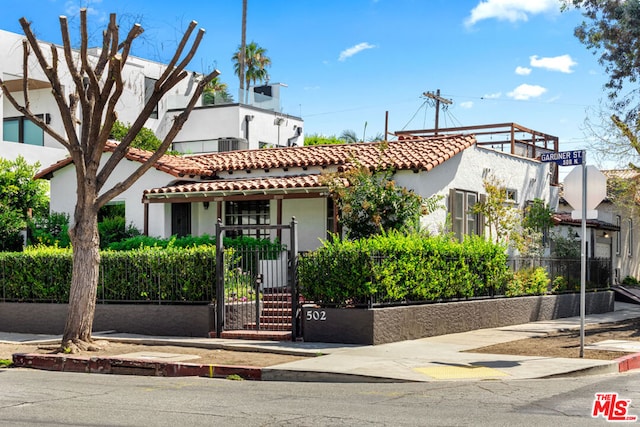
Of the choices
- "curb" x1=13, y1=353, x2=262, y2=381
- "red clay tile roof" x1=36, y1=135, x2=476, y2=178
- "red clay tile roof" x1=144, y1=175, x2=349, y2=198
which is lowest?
"curb" x1=13, y1=353, x2=262, y2=381

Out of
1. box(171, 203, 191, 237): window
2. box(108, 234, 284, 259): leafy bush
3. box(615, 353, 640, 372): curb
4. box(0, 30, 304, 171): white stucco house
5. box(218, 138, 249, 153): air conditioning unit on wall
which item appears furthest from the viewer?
box(218, 138, 249, 153): air conditioning unit on wall

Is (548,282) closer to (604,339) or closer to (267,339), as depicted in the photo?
(604,339)

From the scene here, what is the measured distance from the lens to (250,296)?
58.8 feet

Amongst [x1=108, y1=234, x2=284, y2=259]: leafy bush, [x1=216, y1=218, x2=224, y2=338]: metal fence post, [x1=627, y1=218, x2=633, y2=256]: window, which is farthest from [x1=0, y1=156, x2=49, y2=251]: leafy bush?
[x1=627, y1=218, x2=633, y2=256]: window

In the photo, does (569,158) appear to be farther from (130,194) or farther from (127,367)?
(130,194)

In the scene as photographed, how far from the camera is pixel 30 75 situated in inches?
1286

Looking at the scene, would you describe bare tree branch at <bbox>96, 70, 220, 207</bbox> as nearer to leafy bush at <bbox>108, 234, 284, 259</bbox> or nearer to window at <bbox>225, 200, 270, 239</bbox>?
leafy bush at <bbox>108, 234, 284, 259</bbox>

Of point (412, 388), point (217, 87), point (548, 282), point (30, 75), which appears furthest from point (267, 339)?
point (217, 87)

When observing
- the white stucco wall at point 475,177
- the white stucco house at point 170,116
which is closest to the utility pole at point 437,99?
the white stucco house at point 170,116

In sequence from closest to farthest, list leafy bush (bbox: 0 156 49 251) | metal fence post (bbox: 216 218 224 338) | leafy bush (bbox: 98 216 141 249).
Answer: metal fence post (bbox: 216 218 224 338), leafy bush (bbox: 98 216 141 249), leafy bush (bbox: 0 156 49 251)

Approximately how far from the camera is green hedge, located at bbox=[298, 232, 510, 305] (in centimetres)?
1602

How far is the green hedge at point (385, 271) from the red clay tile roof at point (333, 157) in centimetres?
354

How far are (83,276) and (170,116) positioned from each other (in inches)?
1070

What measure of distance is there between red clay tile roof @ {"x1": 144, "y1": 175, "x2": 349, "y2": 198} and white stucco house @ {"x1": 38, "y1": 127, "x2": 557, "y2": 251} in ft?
0.10
